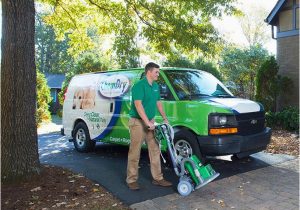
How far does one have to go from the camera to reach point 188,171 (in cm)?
574

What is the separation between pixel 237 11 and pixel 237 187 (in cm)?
565

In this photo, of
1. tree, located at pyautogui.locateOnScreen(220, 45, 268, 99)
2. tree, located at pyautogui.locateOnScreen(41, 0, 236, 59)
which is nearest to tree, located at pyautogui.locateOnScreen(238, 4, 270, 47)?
tree, located at pyautogui.locateOnScreen(220, 45, 268, 99)

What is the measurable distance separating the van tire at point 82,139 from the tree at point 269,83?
8.15m

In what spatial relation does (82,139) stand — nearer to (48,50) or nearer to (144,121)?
(144,121)

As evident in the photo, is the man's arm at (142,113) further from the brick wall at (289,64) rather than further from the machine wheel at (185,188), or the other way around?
the brick wall at (289,64)

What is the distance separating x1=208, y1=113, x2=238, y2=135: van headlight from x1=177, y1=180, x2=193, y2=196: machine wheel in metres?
1.31

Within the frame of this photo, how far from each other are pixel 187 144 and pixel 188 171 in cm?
120

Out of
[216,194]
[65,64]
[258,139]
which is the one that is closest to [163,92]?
[258,139]

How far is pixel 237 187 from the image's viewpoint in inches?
238

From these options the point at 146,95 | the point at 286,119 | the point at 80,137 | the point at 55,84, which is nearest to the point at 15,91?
the point at 146,95

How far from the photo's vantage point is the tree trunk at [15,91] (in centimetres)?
619

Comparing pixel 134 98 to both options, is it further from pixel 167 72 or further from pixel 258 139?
pixel 258 139

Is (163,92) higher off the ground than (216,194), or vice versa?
(163,92)

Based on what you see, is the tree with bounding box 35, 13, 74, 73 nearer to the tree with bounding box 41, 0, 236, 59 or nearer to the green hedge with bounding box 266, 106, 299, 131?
the tree with bounding box 41, 0, 236, 59
